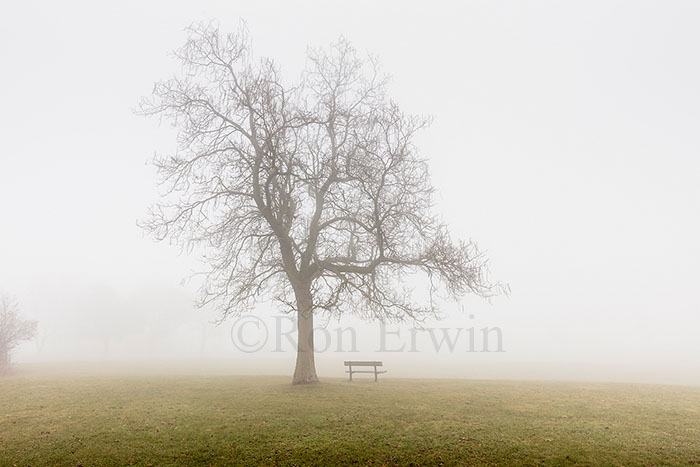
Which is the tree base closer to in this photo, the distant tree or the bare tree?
the bare tree

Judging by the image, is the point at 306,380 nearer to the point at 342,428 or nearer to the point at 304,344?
the point at 304,344

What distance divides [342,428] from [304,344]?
29.4 feet

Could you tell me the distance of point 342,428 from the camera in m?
13.0

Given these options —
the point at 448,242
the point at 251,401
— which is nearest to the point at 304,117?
the point at 448,242

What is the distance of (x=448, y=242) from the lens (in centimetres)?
1906

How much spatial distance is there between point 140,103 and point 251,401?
52.0 ft

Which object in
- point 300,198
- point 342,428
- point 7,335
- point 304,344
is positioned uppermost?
point 300,198

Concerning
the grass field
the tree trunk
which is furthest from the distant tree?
the tree trunk

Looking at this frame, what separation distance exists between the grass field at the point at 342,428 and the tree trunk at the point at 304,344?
2054 mm

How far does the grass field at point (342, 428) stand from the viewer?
10812mm

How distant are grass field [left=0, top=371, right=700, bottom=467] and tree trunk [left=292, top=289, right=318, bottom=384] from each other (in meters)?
2.05

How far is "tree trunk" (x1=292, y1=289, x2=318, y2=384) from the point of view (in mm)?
21375

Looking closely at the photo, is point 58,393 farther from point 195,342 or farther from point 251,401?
point 195,342

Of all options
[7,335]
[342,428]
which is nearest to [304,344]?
[342,428]
